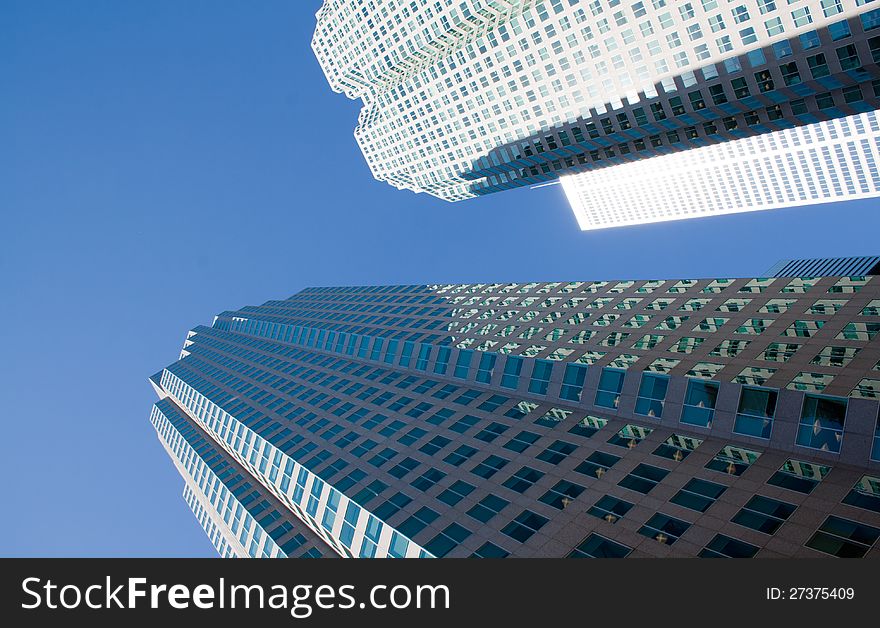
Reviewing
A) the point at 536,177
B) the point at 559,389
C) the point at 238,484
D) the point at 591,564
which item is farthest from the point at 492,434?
the point at 536,177

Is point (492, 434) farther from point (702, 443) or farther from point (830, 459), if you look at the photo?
point (830, 459)

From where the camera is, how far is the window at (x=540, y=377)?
51.7 metres

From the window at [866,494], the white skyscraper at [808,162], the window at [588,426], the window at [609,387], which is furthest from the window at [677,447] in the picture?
the white skyscraper at [808,162]

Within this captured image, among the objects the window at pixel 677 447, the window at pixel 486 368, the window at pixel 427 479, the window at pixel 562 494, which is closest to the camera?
the window at pixel 562 494

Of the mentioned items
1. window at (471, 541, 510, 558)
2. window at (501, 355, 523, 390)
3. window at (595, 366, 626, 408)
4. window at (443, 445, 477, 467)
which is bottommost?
window at (471, 541, 510, 558)

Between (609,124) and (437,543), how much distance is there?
7755cm

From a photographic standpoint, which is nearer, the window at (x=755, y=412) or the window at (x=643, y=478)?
the window at (x=643, y=478)

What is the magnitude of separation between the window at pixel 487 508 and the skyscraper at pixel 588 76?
2443 inches

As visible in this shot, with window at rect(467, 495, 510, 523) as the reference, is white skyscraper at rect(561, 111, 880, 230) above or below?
above

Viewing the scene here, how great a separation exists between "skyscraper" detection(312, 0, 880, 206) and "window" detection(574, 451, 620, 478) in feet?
180

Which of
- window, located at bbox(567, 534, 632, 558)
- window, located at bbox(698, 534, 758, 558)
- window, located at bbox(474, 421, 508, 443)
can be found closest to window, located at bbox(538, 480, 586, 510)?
window, located at bbox(567, 534, 632, 558)

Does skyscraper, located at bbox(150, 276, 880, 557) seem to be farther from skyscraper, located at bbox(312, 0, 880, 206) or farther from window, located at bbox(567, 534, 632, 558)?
skyscraper, located at bbox(312, 0, 880, 206)

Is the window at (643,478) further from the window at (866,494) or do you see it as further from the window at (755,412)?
the window at (866,494)

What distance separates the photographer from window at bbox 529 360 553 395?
51.7 meters
